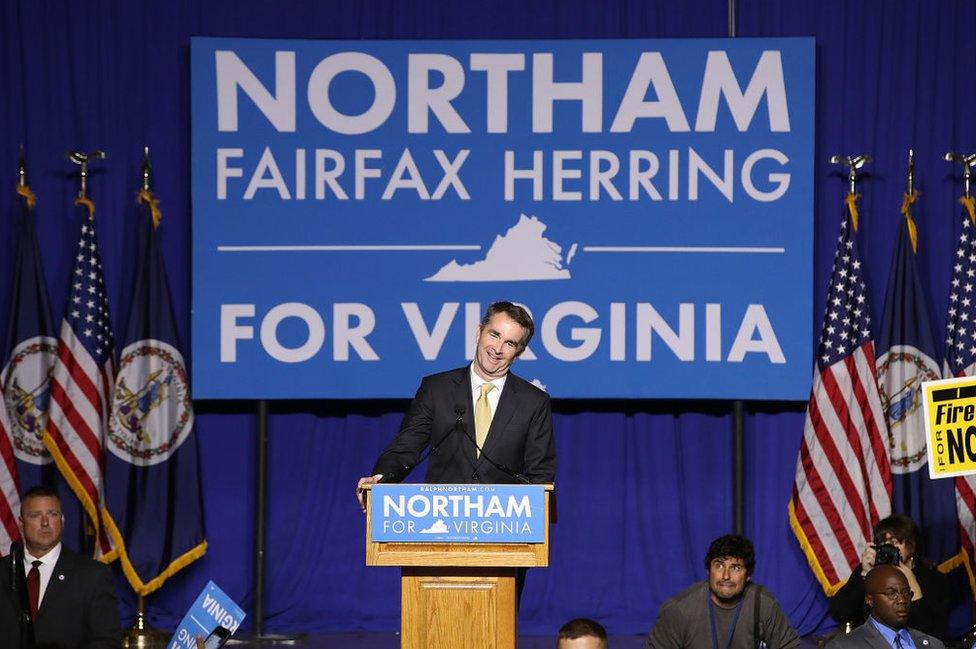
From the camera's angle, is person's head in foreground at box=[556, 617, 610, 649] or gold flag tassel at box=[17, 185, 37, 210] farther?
gold flag tassel at box=[17, 185, 37, 210]

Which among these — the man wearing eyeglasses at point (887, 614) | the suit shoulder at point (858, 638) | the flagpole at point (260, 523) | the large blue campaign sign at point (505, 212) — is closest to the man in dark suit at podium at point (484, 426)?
the suit shoulder at point (858, 638)

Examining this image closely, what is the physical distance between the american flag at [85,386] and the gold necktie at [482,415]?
341 cm

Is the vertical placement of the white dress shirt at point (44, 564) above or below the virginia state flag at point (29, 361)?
below

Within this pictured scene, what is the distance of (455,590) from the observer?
3.92 metres

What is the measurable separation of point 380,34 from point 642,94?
1411 mm

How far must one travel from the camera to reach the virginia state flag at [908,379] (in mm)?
7270

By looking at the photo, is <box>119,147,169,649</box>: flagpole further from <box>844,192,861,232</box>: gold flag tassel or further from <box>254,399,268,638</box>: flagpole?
<box>844,192,861,232</box>: gold flag tassel

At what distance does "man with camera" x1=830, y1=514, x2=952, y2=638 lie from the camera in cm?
574

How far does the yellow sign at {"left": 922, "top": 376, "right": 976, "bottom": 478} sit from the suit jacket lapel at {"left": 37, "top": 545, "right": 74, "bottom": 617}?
9.55 ft

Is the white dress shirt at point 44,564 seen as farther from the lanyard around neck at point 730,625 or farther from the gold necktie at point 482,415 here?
the lanyard around neck at point 730,625

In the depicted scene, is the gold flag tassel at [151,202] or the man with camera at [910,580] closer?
the man with camera at [910,580]

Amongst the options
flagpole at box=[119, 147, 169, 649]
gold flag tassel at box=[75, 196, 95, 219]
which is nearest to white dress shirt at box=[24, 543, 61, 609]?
flagpole at box=[119, 147, 169, 649]

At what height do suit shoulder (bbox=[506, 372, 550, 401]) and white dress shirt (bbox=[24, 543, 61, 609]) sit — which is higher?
suit shoulder (bbox=[506, 372, 550, 401])

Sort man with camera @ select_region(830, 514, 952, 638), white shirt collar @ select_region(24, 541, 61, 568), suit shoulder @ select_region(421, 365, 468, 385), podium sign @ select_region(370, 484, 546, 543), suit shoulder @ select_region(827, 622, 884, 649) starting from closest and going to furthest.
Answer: podium sign @ select_region(370, 484, 546, 543) < suit shoulder @ select_region(421, 365, 468, 385) < white shirt collar @ select_region(24, 541, 61, 568) < suit shoulder @ select_region(827, 622, 884, 649) < man with camera @ select_region(830, 514, 952, 638)
